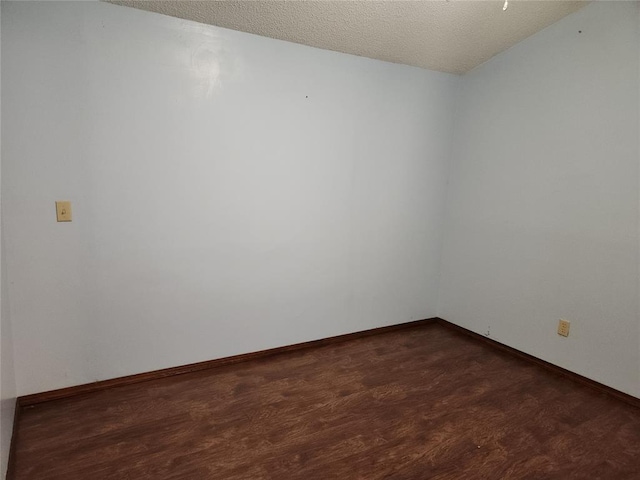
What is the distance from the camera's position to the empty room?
174 centimetres

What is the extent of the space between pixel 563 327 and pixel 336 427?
1.79 meters

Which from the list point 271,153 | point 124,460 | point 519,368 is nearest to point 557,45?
point 271,153

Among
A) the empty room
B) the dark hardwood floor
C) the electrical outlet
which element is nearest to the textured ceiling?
the empty room

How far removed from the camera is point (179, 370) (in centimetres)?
231

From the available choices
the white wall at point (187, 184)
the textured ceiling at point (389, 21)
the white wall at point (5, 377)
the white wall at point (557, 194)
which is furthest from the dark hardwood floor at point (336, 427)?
the textured ceiling at point (389, 21)

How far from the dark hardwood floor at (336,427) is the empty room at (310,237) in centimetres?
1

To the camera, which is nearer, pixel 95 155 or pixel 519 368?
pixel 95 155

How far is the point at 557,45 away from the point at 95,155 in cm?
304

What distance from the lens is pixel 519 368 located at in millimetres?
2592

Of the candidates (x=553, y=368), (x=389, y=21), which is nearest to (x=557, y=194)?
(x=553, y=368)

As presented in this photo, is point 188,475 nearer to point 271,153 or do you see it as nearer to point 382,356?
point 382,356

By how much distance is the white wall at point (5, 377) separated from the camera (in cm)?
142

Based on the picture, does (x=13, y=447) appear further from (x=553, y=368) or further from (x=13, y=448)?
(x=553, y=368)

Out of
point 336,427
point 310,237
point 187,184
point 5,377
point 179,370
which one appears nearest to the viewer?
point 5,377
